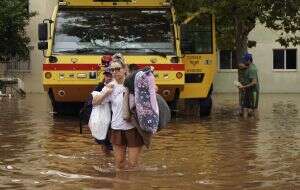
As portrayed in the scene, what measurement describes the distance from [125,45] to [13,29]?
19906 mm

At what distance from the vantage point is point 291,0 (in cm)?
2008

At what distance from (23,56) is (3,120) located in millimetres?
19186

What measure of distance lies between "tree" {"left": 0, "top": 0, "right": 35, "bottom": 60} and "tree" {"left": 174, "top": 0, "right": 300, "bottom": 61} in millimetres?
14516

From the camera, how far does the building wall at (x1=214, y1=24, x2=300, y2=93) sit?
3997cm

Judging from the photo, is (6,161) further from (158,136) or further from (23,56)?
(23,56)

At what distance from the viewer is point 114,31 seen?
17375mm

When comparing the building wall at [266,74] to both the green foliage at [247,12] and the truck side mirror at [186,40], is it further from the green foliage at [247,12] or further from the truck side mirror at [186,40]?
the truck side mirror at [186,40]

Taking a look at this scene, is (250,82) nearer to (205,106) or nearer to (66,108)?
(205,106)

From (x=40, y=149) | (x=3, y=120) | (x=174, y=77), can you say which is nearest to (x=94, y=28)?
(x=174, y=77)

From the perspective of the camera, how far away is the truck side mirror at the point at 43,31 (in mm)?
Answer: 16859

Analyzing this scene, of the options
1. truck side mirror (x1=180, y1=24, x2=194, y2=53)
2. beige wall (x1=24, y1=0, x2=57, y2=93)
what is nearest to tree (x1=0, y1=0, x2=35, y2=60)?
beige wall (x1=24, y1=0, x2=57, y2=93)

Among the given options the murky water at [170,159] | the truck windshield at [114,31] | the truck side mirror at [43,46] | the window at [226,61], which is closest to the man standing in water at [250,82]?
the murky water at [170,159]

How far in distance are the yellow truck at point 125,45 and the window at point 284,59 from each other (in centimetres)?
2239

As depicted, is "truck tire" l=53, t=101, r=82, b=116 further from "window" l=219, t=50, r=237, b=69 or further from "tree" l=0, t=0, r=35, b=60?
"window" l=219, t=50, r=237, b=69
